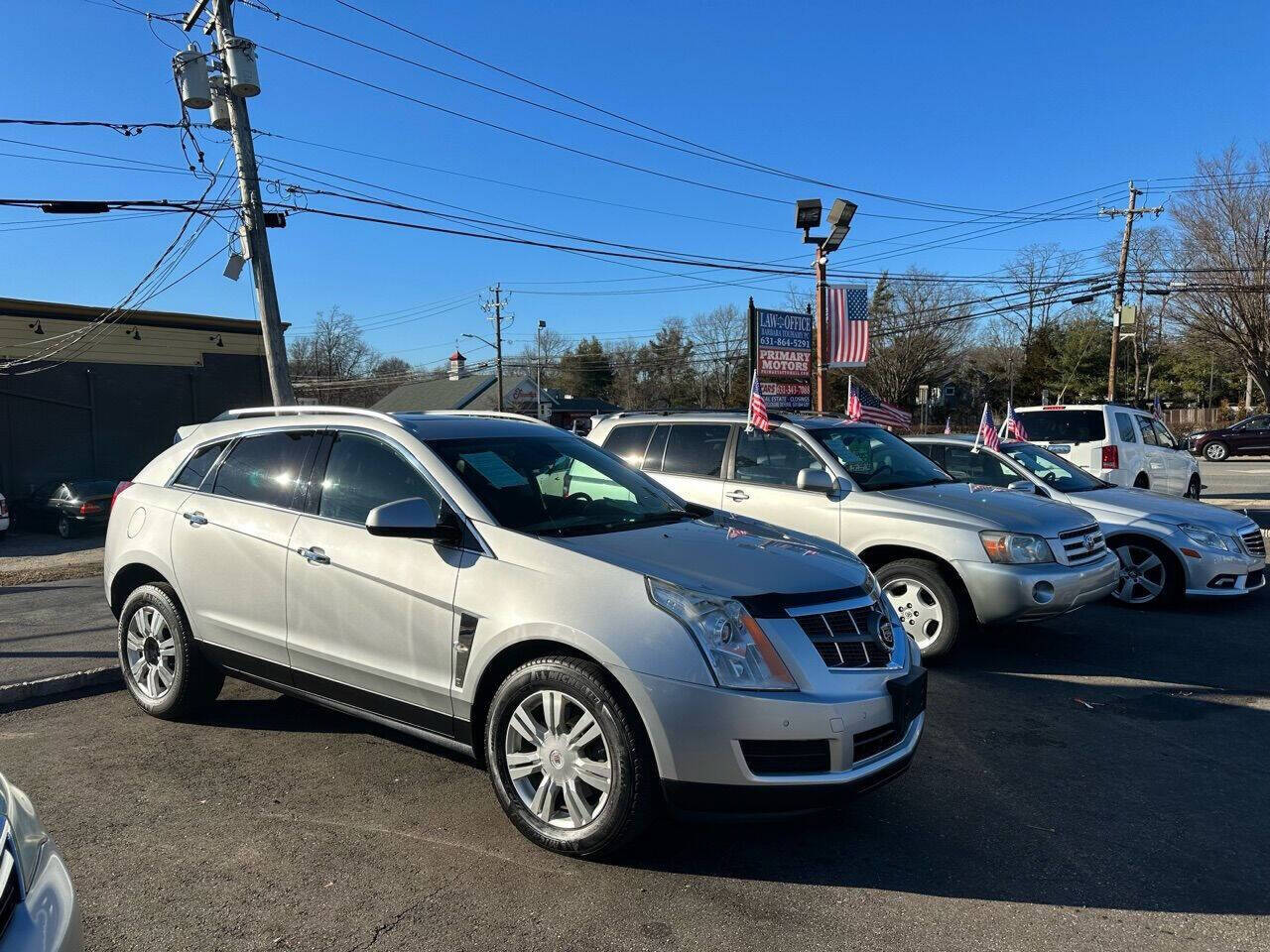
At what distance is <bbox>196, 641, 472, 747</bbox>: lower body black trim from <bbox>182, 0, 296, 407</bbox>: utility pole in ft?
33.8

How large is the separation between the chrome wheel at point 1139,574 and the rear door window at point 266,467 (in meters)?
7.19

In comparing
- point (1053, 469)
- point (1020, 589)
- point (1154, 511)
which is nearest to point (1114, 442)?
point (1053, 469)

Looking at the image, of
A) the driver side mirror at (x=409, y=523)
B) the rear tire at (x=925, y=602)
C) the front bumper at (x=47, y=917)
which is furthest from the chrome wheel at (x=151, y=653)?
the rear tire at (x=925, y=602)

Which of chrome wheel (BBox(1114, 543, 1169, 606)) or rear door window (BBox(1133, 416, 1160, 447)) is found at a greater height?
rear door window (BBox(1133, 416, 1160, 447))

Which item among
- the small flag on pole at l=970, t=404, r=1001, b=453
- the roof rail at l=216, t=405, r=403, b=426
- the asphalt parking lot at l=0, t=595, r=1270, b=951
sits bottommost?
the asphalt parking lot at l=0, t=595, r=1270, b=951

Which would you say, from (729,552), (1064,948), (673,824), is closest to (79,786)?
(673,824)

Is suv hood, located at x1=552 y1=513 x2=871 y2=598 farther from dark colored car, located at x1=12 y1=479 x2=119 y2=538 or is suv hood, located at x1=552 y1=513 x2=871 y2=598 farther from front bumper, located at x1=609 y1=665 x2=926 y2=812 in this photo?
dark colored car, located at x1=12 y1=479 x2=119 y2=538

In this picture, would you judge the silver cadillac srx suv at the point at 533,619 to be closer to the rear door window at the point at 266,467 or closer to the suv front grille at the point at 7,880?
the rear door window at the point at 266,467

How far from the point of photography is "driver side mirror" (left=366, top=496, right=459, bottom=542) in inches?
144

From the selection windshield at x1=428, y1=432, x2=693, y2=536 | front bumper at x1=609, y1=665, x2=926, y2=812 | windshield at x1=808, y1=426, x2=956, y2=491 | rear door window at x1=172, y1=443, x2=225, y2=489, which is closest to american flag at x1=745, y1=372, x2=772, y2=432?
windshield at x1=808, y1=426, x2=956, y2=491

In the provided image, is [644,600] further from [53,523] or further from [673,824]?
[53,523]

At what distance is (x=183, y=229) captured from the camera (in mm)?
16578

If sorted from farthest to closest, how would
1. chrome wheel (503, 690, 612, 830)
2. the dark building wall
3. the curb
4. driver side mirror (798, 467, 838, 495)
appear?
1. the dark building wall
2. driver side mirror (798, 467, 838, 495)
3. the curb
4. chrome wheel (503, 690, 612, 830)

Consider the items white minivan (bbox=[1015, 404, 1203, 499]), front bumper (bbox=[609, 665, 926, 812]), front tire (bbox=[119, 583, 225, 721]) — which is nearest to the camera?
front bumper (bbox=[609, 665, 926, 812])
